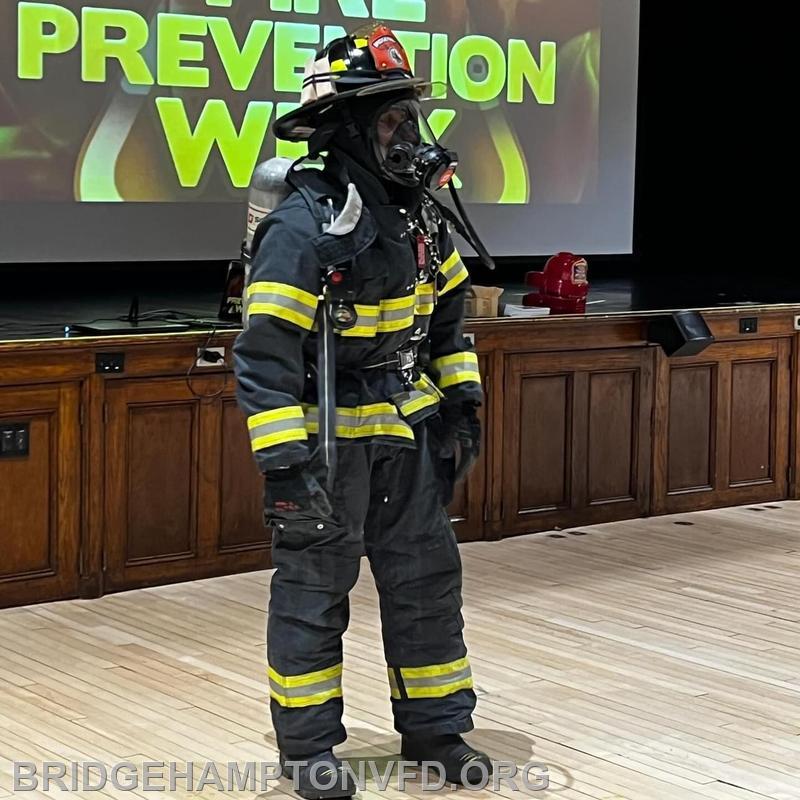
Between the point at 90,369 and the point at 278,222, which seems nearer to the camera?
the point at 278,222

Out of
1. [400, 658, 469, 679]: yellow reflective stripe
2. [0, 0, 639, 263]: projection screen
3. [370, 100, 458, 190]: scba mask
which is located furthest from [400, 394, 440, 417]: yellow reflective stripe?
[0, 0, 639, 263]: projection screen

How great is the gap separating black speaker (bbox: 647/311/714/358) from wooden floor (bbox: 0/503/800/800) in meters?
0.78

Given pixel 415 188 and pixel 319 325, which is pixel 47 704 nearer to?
pixel 319 325

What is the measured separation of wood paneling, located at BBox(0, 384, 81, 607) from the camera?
15.5 ft

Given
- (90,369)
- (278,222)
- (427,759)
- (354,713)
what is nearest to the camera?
(278,222)

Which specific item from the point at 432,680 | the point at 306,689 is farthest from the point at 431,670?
the point at 306,689

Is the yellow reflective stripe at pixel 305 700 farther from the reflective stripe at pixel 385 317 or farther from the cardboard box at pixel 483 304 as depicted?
the cardboard box at pixel 483 304

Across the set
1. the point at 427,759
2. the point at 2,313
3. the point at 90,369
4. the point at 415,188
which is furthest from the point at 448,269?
the point at 2,313

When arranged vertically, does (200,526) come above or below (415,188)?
below

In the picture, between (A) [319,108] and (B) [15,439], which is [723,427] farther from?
(A) [319,108]

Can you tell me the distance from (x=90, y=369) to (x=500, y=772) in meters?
1.94

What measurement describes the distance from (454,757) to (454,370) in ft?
2.66

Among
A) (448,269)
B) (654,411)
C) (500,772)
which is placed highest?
(448,269)

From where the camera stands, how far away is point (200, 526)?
201 inches
